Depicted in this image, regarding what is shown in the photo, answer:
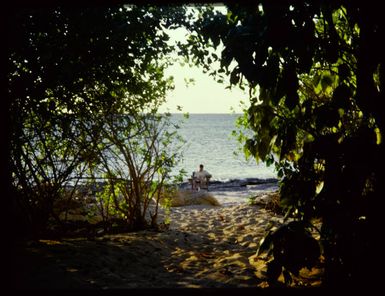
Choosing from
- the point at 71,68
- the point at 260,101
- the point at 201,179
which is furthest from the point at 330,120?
the point at 201,179

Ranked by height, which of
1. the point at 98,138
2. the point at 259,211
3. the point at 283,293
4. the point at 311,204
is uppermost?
the point at 98,138

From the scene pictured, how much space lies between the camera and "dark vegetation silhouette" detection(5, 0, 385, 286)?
210 centimetres

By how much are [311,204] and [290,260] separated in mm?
468

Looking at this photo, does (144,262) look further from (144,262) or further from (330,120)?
(330,120)

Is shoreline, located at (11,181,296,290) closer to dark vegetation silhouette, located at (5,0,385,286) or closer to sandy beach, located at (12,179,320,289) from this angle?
sandy beach, located at (12,179,320,289)

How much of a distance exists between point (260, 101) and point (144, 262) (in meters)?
2.68

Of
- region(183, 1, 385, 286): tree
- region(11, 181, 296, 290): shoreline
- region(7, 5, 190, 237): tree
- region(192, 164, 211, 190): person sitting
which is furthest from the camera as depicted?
region(192, 164, 211, 190): person sitting

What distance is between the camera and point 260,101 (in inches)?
109

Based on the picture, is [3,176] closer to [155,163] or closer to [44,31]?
[44,31]

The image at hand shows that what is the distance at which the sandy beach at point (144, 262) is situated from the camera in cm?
333

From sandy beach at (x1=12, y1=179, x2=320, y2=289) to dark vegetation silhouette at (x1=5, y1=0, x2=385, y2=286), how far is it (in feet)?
1.64

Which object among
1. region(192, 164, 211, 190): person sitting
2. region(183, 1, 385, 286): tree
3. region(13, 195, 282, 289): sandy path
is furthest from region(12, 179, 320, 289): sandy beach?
region(192, 164, 211, 190): person sitting

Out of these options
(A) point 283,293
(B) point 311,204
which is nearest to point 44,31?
(B) point 311,204

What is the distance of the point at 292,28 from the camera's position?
6.83ft
